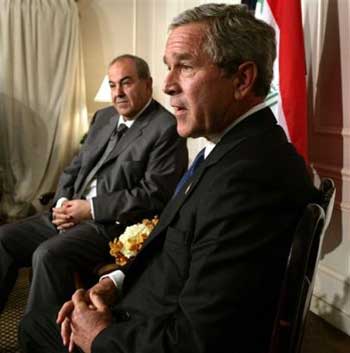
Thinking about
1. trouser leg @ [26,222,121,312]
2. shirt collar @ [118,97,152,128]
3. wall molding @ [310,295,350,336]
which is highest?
shirt collar @ [118,97,152,128]

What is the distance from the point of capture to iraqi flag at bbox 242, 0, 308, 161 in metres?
1.96

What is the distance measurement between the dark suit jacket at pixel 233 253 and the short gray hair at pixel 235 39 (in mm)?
176

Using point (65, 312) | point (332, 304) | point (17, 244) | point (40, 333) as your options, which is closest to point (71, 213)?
point (17, 244)

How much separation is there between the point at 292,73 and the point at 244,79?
1.06 m

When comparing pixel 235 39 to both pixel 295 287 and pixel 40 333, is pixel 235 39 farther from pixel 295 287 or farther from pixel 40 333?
pixel 40 333

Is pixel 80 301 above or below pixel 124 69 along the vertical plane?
below

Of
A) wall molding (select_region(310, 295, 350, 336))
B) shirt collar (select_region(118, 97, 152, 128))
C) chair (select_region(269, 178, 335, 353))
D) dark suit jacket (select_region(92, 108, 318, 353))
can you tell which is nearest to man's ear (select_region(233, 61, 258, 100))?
dark suit jacket (select_region(92, 108, 318, 353))

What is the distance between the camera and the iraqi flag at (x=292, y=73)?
196cm

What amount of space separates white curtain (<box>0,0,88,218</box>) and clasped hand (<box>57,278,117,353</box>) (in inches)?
105

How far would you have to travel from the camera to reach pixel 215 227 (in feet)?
2.70

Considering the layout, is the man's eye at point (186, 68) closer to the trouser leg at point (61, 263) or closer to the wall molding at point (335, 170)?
the trouser leg at point (61, 263)

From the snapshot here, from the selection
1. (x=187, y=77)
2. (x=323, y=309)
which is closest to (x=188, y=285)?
(x=187, y=77)

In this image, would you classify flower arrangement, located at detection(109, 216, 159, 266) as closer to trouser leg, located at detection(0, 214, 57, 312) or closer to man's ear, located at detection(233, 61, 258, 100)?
trouser leg, located at detection(0, 214, 57, 312)

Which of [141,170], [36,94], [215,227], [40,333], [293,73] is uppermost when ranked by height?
[293,73]
